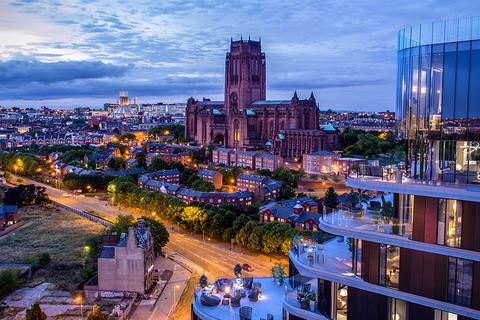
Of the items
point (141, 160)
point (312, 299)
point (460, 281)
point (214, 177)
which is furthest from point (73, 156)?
point (460, 281)

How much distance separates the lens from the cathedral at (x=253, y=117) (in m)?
123

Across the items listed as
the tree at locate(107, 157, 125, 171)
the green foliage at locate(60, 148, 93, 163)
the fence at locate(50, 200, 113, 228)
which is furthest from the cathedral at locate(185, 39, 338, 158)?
the fence at locate(50, 200, 113, 228)

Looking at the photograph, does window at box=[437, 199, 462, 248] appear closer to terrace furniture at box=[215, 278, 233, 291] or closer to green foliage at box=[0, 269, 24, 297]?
terrace furniture at box=[215, 278, 233, 291]

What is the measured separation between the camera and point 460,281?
1241 centimetres

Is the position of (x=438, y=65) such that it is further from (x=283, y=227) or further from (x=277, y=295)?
(x=283, y=227)

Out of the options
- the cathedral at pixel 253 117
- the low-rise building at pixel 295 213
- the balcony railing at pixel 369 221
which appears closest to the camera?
the balcony railing at pixel 369 221

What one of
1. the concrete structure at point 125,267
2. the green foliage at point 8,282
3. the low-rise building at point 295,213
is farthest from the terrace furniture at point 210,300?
the low-rise building at point 295,213

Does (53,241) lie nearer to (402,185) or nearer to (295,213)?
(295,213)

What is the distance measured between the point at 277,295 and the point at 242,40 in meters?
138

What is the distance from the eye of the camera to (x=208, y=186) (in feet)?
267

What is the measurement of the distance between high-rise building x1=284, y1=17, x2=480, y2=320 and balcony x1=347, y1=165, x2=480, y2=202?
1.0 inches

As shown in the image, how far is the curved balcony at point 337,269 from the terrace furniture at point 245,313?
106 inches

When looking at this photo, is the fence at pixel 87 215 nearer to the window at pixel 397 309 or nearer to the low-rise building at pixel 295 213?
the low-rise building at pixel 295 213

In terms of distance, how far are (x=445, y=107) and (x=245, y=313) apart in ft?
33.1
